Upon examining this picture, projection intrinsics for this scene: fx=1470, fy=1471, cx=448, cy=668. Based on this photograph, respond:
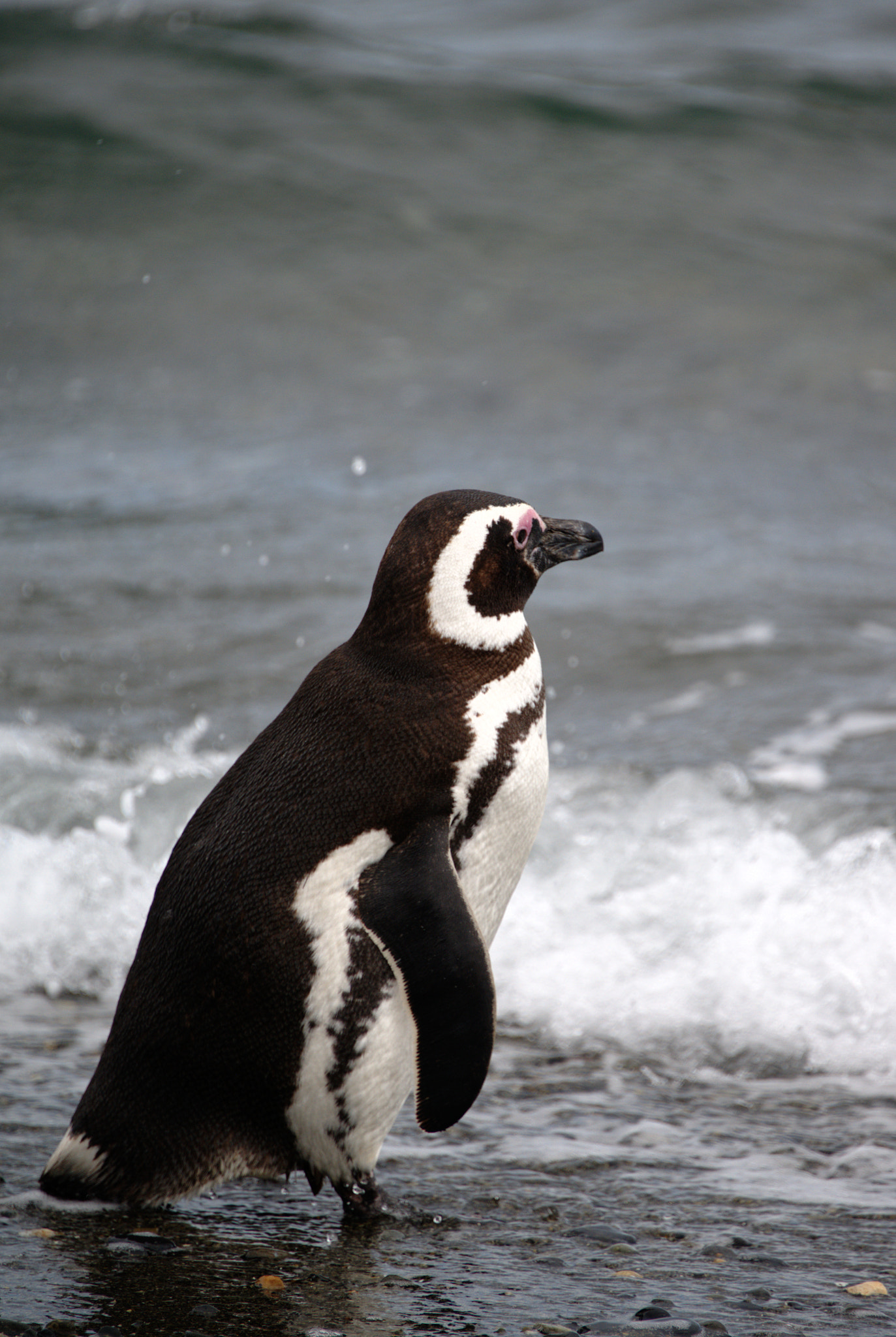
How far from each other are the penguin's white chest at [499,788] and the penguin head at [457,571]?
0.30ft

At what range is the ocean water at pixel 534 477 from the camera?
121 inches

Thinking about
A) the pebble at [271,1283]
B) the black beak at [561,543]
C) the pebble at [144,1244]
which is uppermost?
the black beak at [561,543]

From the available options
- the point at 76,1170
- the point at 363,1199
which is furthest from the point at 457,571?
the point at 76,1170

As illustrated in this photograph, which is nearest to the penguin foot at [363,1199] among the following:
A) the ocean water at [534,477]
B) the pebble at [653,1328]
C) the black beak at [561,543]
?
the ocean water at [534,477]

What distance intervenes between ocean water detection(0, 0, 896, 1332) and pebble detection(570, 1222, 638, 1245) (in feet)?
0.62

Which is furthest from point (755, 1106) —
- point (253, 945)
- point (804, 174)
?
point (804, 174)

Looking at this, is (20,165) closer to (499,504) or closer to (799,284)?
(799,284)

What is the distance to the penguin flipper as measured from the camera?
2146 mm

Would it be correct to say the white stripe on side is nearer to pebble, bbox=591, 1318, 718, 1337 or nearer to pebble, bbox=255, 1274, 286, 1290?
pebble, bbox=255, 1274, 286, 1290

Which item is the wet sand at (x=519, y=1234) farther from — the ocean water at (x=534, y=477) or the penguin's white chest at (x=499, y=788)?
the penguin's white chest at (x=499, y=788)

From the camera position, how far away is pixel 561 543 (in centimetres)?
250

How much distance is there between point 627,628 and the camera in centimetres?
610

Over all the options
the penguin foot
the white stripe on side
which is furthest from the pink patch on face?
the penguin foot

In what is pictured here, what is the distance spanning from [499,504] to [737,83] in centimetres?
1069
